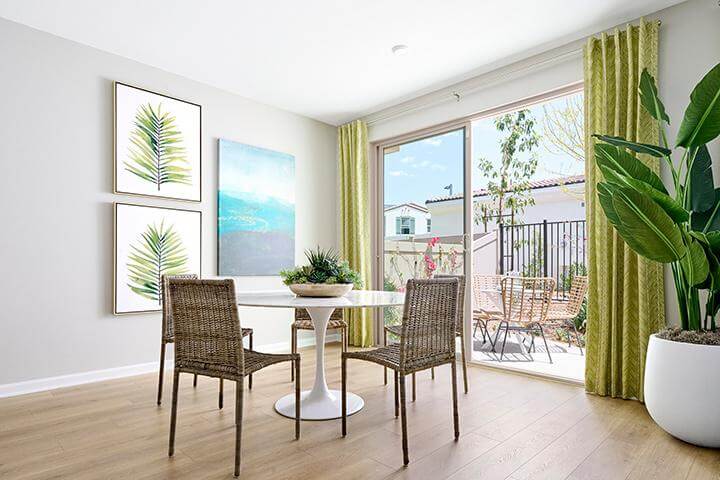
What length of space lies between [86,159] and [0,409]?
1798mm

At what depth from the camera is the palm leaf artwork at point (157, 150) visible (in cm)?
355

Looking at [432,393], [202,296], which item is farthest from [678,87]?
[202,296]

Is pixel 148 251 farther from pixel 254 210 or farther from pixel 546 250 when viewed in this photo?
pixel 546 250

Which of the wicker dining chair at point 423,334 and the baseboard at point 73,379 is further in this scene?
the baseboard at point 73,379

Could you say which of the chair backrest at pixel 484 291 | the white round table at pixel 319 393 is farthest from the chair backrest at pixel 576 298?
the white round table at pixel 319 393

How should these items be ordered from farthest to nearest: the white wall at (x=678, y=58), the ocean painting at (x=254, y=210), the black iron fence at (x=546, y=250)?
the black iron fence at (x=546, y=250) < the ocean painting at (x=254, y=210) < the white wall at (x=678, y=58)

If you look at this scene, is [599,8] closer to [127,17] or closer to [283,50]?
[283,50]

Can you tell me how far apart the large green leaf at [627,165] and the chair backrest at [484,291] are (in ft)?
7.51

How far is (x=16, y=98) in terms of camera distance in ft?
9.91

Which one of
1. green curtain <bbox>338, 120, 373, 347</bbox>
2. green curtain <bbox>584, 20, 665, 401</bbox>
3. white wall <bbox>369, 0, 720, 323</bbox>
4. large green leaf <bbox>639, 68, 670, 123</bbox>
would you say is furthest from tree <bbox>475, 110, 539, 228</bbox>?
large green leaf <bbox>639, 68, 670, 123</bbox>

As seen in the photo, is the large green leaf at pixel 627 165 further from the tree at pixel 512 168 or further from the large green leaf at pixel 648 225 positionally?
the tree at pixel 512 168

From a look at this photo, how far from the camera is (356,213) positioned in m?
4.81

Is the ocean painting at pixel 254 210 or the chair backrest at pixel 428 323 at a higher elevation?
the ocean painting at pixel 254 210

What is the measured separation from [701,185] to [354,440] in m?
2.35
